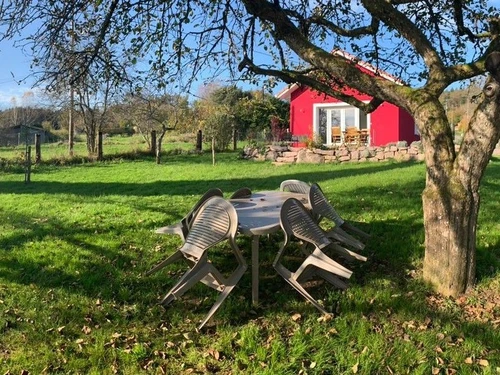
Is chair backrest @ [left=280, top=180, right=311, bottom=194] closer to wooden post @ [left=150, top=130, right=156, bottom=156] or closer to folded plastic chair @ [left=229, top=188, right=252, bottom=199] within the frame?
folded plastic chair @ [left=229, top=188, right=252, bottom=199]

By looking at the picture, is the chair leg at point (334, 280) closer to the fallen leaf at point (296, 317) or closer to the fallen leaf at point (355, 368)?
the fallen leaf at point (296, 317)

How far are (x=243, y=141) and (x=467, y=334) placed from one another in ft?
91.4

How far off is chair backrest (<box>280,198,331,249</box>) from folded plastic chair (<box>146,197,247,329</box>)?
447 mm

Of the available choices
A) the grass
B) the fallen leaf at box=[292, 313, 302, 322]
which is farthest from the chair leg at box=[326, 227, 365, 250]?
the fallen leaf at box=[292, 313, 302, 322]

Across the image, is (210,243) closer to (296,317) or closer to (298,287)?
(298,287)

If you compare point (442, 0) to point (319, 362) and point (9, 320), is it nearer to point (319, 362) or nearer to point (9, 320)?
point (319, 362)

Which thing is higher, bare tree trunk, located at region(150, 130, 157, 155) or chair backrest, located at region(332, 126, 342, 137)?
chair backrest, located at region(332, 126, 342, 137)

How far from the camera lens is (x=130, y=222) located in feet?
23.8

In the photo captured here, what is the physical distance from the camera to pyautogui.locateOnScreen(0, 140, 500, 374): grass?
3381mm

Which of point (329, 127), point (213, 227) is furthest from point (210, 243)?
Answer: point (329, 127)

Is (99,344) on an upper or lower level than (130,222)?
lower

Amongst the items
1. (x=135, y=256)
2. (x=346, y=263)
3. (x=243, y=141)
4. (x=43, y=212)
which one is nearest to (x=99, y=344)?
(x=135, y=256)

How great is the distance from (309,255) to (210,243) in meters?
0.92

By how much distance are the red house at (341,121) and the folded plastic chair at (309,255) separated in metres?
17.1
